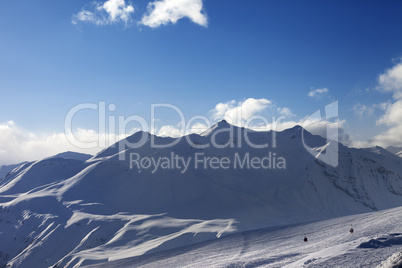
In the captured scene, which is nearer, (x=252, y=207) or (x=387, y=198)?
(x=252, y=207)

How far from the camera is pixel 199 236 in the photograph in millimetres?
75312

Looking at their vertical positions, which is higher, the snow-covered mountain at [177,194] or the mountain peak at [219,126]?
the mountain peak at [219,126]

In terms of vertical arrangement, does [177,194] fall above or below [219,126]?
below

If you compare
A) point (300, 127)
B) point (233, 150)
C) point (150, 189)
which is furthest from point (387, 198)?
point (150, 189)

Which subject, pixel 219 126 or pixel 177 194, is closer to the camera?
Answer: pixel 177 194

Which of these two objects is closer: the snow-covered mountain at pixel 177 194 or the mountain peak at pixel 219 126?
the snow-covered mountain at pixel 177 194

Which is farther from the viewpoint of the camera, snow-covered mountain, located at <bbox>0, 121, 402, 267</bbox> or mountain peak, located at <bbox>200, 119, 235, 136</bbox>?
mountain peak, located at <bbox>200, 119, 235, 136</bbox>

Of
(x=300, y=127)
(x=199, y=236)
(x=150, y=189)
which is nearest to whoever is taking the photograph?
(x=199, y=236)

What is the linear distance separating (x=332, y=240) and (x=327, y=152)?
436ft

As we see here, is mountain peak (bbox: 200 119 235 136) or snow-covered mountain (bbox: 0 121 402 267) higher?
mountain peak (bbox: 200 119 235 136)

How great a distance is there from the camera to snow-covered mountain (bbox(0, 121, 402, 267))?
87188 millimetres

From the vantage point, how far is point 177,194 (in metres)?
118

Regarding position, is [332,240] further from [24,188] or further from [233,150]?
[24,188]

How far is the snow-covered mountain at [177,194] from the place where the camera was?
87.2 meters
